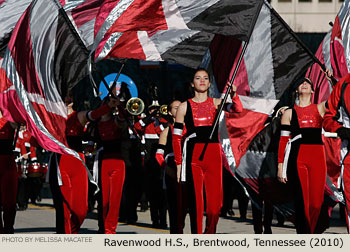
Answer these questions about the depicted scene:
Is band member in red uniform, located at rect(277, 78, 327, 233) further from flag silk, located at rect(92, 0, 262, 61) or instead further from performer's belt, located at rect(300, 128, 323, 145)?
flag silk, located at rect(92, 0, 262, 61)

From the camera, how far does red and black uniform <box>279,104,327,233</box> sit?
921 centimetres

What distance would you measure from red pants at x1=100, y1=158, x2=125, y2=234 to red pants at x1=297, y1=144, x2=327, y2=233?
2538 millimetres

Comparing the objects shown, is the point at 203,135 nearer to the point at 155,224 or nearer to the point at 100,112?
the point at 100,112

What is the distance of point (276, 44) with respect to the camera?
9742 millimetres

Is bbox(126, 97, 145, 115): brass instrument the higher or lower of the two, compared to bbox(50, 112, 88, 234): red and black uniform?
higher

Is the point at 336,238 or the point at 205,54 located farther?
the point at 205,54

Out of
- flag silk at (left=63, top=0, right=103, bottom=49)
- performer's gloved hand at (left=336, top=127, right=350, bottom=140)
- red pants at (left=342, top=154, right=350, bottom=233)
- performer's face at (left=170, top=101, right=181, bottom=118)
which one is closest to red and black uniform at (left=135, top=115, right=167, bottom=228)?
performer's face at (left=170, top=101, right=181, bottom=118)

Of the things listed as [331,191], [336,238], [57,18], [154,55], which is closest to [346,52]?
[331,191]

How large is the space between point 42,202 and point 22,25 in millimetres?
11867

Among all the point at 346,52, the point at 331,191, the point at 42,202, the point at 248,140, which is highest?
the point at 346,52

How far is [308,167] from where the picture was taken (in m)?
9.26

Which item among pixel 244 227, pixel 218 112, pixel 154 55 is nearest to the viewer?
pixel 218 112

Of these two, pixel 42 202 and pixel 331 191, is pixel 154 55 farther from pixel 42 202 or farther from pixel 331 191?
pixel 42 202

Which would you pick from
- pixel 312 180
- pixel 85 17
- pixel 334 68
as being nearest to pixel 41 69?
pixel 85 17
